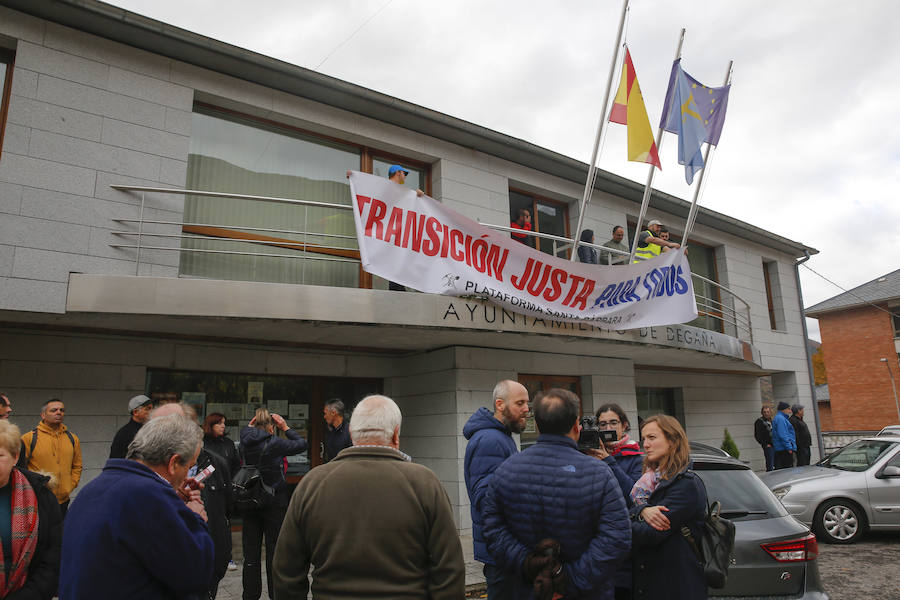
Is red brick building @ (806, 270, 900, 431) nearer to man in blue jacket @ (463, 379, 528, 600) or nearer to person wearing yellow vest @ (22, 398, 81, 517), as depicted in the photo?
man in blue jacket @ (463, 379, 528, 600)

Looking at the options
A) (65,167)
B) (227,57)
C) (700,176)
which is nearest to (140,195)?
(65,167)

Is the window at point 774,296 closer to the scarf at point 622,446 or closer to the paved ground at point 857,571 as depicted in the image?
the paved ground at point 857,571

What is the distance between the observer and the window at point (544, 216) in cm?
1198

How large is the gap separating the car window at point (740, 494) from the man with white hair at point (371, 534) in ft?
10.1

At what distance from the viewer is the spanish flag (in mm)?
9422

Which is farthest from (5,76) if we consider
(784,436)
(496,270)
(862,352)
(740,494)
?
(862,352)

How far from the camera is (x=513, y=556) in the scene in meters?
2.85

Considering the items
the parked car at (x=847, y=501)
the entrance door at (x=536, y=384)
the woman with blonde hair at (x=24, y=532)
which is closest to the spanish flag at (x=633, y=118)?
the entrance door at (x=536, y=384)

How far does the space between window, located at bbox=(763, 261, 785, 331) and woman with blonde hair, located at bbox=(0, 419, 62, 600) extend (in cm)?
1795

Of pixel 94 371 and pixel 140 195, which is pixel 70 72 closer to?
pixel 140 195

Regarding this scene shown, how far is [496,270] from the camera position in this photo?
7.83 m

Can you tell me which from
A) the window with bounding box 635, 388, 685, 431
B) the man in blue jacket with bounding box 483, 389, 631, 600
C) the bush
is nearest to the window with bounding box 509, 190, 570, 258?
the window with bounding box 635, 388, 685, 431

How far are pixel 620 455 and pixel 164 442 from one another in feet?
9.98

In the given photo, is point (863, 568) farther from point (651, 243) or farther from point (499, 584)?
point (499, 584)
